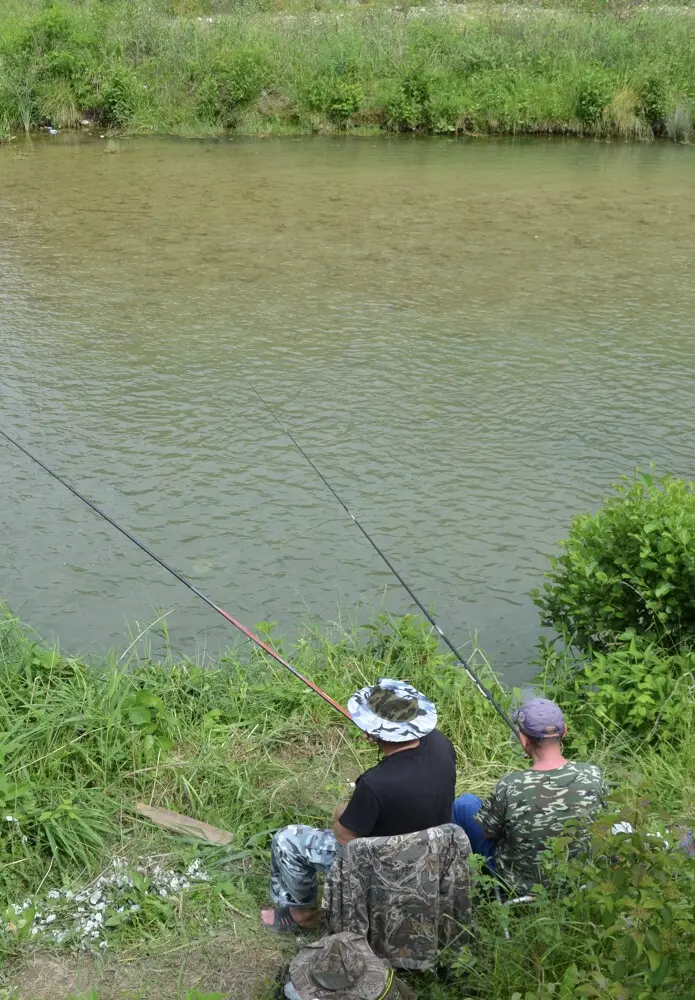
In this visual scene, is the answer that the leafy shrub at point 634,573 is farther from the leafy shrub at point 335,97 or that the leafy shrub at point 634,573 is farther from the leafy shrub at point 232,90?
the leafy shrub at point 232,90

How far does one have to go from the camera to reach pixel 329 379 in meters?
9.95

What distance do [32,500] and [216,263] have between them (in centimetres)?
606

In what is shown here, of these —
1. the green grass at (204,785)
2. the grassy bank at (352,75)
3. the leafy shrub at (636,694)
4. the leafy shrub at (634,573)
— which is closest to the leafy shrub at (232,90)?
the grassy bank at (352,75)

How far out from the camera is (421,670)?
538 cm

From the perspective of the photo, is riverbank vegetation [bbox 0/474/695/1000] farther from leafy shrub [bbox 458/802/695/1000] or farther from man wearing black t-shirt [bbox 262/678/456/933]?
man wearing black t-shirt [bbox 262/678/456/933]

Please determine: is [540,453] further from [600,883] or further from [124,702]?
[600,883]

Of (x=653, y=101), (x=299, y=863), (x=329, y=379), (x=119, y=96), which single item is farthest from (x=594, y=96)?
(x=299, y=863)

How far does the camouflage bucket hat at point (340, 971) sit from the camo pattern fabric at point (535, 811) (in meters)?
0.65

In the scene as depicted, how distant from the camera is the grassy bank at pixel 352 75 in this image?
19.8 m

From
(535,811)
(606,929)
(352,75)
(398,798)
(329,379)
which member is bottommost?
(329,379)

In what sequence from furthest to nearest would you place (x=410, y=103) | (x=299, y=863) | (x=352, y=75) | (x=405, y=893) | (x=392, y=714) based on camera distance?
(x=352, y=75) < (x=410, y=103) < (x=299, y=863) < (x=392, y=714) < (x=405, y=893)

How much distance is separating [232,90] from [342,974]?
65.5 feet

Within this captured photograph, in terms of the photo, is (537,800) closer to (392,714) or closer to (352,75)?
(392,714)

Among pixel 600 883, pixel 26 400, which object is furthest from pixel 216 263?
pixel 600 883
